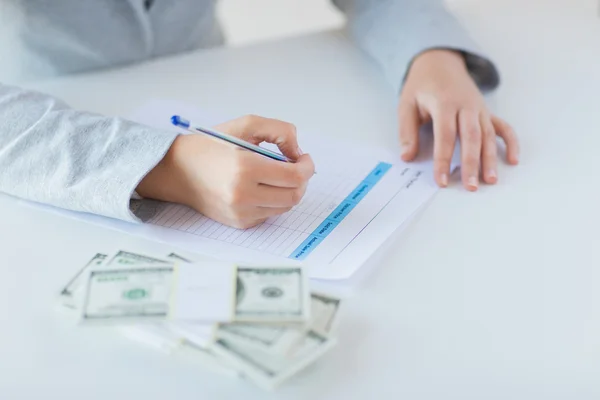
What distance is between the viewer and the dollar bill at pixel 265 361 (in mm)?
544

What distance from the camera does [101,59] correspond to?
3.36 ft

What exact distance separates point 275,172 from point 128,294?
0.20 meters

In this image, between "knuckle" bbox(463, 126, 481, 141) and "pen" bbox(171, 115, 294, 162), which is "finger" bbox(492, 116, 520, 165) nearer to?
"knuckle" bbox(463, 126, 481, 141)

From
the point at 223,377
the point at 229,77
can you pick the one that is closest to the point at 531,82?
the point at 229,77

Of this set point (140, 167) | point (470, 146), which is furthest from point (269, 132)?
point (470, 146)

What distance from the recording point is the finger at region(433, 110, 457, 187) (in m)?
0.81

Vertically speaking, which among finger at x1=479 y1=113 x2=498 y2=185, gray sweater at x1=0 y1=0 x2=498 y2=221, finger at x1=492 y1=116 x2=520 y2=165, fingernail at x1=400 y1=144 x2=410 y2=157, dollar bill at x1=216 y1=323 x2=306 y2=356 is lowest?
gray sweater at x1=0 y1=0 x2=498 y2=221

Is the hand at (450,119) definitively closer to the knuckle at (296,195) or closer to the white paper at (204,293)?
the knuckle at (296,195)

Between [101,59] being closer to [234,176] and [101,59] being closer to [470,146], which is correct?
[234,176]

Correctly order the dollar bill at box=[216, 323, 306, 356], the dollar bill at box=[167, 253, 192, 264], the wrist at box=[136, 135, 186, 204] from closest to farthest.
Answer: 1. the dollar bill at box=[216, 323, 306, 356]
2. the dollar bill at box=[167, 253, 192, 264]
3. the wrist at box=[136, 135, 186, 204]

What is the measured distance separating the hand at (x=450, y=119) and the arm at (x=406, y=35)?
Answer: 2cm

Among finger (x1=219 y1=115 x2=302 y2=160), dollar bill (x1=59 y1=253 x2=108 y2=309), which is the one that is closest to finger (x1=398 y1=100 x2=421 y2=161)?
finger (x1=219 y1=115 x2=302 y2=160)

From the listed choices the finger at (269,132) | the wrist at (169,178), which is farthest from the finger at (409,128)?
the wrist at (169,178)

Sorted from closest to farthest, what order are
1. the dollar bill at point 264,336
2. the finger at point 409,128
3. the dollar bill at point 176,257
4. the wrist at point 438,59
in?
the dollar bill at point 264,336, the dollar bill at point 176,257, the finger at point 409,128, the wrist at point 438,59
